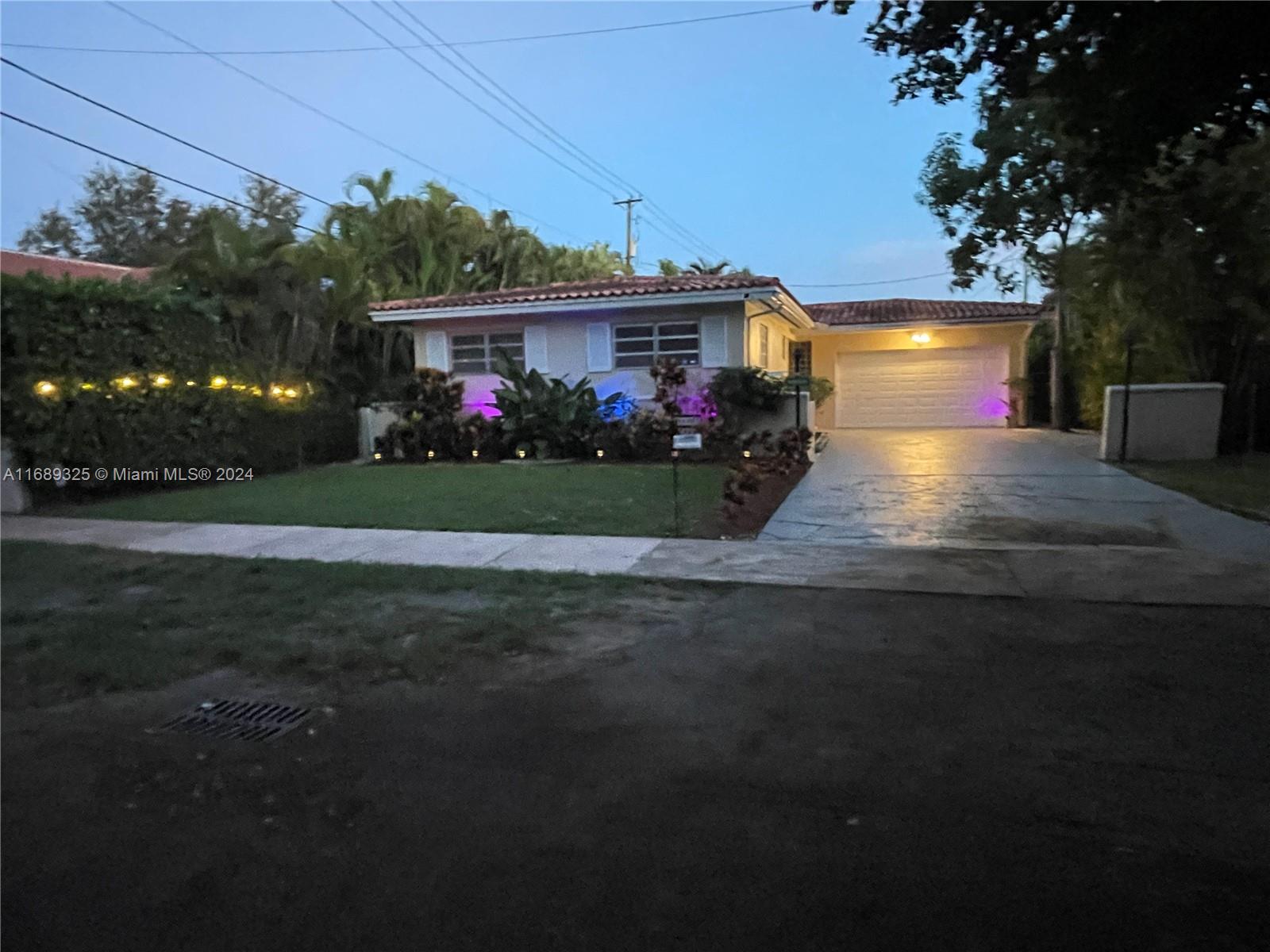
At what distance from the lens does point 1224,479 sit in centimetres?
1220

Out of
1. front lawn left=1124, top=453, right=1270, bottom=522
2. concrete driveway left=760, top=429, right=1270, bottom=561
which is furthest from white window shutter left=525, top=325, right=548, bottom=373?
front lawn left=1124, top=453, right=1270, bottom=522

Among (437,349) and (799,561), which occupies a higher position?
(437,349)

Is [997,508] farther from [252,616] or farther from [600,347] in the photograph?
[600,347]

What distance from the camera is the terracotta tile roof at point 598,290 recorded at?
1659 cm

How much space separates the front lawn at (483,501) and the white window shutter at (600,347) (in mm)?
3327

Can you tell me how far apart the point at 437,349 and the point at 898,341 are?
11.4 m

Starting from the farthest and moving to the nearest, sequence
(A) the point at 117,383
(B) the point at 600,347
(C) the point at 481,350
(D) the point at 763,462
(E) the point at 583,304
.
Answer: (C) the point at 481,350 → (B) the point at 600,347 → (E) the point at 583,304 → (D) the point at 763,462 → (A) the point at 117,383

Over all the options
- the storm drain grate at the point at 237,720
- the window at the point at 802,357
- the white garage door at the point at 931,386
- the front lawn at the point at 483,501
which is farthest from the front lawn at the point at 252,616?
the white garage door at the point at 931,386

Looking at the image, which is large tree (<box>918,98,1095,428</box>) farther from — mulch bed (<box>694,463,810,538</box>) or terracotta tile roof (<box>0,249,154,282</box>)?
terracotta tile roof (<box>0,249,154,282</box>)

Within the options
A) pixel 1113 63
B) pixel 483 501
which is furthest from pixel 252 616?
pixel 483 501

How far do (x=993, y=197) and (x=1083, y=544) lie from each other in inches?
436

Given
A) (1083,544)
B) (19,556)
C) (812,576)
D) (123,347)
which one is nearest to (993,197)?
(1083,544)

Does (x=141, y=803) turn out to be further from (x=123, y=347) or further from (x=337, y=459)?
(x=337, y=459)

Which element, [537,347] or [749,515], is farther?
[537,347]
